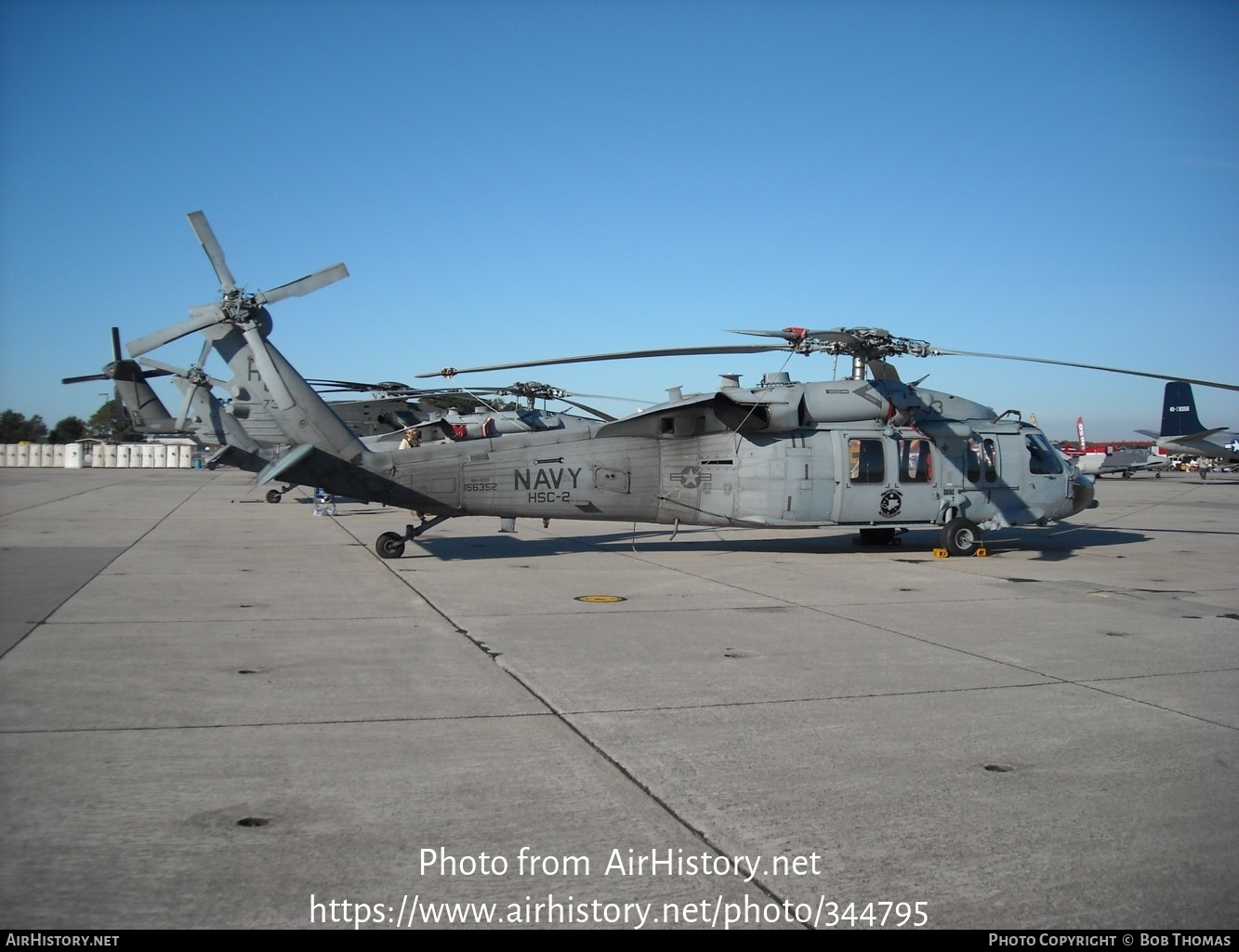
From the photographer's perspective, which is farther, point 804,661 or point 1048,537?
point 1048,537

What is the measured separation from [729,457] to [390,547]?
569 centimetres

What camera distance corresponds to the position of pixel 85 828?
4328 mm

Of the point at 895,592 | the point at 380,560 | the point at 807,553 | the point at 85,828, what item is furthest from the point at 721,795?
the point at 807,553

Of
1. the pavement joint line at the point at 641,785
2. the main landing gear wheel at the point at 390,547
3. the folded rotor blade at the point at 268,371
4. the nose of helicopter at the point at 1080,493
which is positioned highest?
the folded rotor blade at the point at 268,371

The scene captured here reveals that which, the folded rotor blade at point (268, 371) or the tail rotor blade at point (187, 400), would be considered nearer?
the folded rotor blade at point (268, 371)

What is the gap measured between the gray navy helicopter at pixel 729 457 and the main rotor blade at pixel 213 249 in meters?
0.03

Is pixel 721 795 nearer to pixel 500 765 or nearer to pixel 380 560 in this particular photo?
pixel 500 765

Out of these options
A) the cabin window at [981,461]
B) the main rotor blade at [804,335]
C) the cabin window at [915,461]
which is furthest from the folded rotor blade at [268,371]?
the cabin window at [981,461]

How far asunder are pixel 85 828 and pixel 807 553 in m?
13.9

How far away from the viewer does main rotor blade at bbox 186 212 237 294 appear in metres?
15.0

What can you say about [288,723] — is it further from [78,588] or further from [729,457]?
[729,457]

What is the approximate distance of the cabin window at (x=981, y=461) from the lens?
55.5 feet

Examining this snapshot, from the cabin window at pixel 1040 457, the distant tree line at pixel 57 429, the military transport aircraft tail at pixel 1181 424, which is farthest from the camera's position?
the distant tree line at pixel 57 429

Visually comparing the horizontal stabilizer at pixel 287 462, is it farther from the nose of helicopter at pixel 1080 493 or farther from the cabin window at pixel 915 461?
the nose of helicopter at pixel 1080 493
